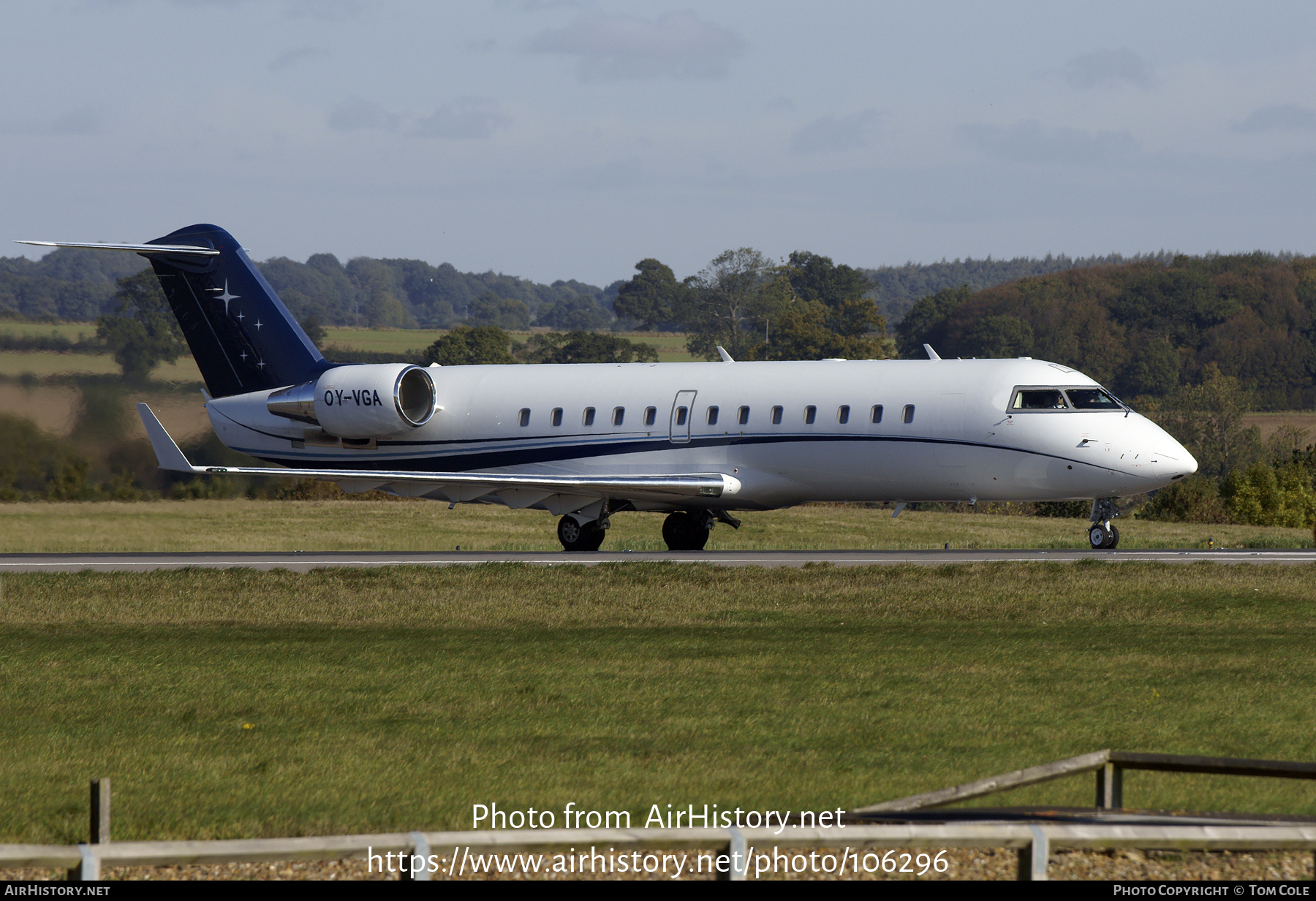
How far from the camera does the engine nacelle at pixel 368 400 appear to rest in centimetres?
3753

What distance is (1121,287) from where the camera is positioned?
146875 mm

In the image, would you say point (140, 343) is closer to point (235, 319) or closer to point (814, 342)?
point (235, 319)

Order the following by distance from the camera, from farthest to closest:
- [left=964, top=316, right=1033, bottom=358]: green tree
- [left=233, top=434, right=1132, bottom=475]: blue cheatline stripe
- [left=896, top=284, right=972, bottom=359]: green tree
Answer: [left=896, top=284, right=972, bottom=359]: green tree < [left=964, top=316, right=1033, bottom=358]: green tree < [left=233, top=434, right=1132, bottom=475]: blue cheatline stripe

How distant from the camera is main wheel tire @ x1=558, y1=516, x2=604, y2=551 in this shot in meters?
36.6

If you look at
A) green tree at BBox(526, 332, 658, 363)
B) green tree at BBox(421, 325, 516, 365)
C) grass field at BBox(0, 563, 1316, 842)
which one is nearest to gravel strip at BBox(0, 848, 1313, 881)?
grass field at BBox(0, 563, 1316, 842)

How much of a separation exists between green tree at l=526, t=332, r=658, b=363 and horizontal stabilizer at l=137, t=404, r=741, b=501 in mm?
78990

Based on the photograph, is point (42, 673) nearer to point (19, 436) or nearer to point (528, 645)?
point (528, 645)

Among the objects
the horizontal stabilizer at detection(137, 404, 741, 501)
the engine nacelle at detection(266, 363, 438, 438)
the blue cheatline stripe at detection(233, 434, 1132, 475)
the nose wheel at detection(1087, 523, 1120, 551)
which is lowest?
the nose wheel at detection(1087, 523, 1120, 551)

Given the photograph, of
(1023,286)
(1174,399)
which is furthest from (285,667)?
(1023,286)

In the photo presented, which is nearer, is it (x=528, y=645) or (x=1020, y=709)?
(x=1020, y=709)

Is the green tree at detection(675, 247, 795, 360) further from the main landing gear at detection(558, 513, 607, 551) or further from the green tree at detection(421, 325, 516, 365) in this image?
the main landing gear at detection(558, 513, 607, 551)

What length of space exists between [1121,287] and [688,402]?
12036 centimetres

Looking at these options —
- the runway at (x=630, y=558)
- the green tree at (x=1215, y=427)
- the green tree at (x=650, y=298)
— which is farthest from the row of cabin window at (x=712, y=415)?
the green tree at (x=650, y=298)
